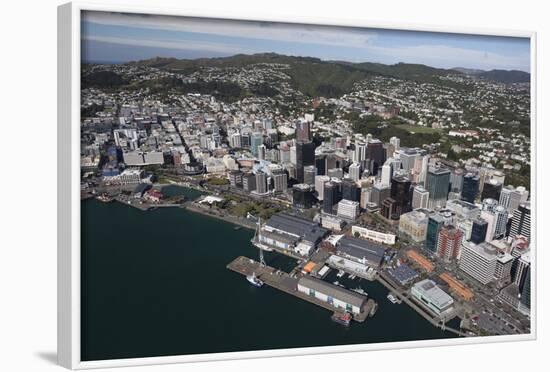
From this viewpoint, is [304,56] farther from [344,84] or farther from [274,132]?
[274,132]

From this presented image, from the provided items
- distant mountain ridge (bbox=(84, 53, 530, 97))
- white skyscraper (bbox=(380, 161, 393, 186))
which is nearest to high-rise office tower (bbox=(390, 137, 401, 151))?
white skyscraper (bbox=(380, 161, 393, 186))

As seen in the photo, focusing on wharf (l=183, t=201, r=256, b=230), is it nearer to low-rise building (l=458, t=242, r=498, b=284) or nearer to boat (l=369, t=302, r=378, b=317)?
boat (l=369, t=302, r=378, b=317)

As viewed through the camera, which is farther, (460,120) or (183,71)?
(460,120)

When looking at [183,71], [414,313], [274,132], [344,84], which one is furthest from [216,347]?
[274,132]

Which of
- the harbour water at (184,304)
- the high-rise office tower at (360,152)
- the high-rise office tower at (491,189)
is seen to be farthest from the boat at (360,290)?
the high-rise office tower at (360,152)

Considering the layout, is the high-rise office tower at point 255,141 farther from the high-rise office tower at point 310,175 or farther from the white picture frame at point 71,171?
the white picture frame at point 71,171

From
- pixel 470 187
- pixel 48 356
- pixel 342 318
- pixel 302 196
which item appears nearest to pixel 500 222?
pixel 470 187
